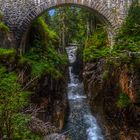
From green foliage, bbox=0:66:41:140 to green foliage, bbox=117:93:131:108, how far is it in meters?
5.19

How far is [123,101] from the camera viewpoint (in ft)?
44.3

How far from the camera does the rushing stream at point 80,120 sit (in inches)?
656

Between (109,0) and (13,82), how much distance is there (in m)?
9.26

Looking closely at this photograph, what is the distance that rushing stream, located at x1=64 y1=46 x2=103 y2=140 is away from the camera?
16656 millimetres

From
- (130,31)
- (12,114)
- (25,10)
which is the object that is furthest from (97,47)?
(12,114)

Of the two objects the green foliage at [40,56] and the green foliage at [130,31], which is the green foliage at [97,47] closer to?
the green foliage at [130,31]

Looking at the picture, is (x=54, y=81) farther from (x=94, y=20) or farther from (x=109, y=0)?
(x=94, y=20)

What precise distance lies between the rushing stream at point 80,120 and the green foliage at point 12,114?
715 cm

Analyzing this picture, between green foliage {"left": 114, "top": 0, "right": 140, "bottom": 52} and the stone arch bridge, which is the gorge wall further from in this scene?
the stone arch bridge

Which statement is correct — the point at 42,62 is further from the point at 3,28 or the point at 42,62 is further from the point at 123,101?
the point at 123,101

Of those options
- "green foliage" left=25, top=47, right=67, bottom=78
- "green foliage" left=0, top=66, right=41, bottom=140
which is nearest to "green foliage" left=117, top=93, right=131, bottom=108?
"green foliage" left=25, top=47, right=67, bottom=78

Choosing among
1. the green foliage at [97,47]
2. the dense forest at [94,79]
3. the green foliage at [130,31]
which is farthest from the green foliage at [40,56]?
the green foliage at [130,31]

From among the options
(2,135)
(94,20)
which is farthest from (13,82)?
(94,20)

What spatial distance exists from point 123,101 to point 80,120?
4928 mm
